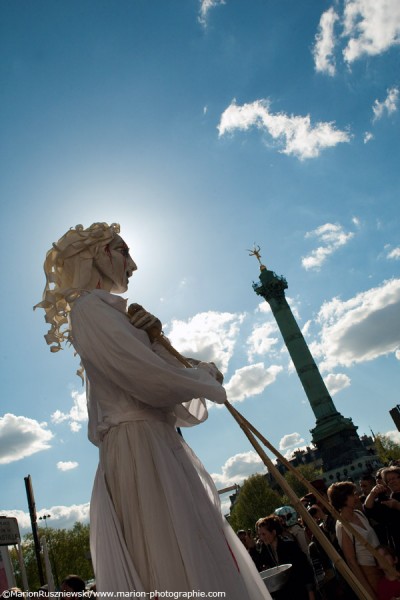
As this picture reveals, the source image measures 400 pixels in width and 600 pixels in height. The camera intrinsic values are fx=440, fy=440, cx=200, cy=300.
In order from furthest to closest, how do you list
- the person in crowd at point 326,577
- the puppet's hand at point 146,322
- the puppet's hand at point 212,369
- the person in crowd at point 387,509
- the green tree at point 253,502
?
the green tree at point 253,502 → the person in crowd at point 326,577 → the person in crowd at point 387,509 → the puppet's hand at point 212,369 → the puppet's hand at point 146,322

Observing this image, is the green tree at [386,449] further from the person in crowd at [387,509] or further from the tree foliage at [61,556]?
the person in crowd at [387,509]

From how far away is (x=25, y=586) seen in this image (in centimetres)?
659

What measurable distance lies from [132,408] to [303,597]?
12.5ft

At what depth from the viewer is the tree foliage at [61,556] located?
47.5 m

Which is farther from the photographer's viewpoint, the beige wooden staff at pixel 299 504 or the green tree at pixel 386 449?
the green tree at pixel 386 449

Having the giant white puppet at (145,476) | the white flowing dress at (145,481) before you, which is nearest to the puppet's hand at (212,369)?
the giant white puppet at (145,476)

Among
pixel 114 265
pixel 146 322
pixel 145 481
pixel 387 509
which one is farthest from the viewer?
pixel 387 509

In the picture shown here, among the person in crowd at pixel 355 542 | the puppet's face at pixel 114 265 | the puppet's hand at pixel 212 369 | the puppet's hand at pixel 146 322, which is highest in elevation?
the puppet's face at pixel 114 265

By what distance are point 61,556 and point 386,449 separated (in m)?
40.0

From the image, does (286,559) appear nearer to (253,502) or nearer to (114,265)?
(114,265)

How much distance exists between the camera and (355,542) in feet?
13.6

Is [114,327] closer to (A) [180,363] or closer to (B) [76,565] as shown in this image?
(A) [180,363]

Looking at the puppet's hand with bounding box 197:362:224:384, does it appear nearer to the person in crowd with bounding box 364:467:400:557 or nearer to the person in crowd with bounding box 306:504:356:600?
the person in crowd with bounding box 306:504:356:600

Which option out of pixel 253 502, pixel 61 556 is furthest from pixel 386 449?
pixel 61 556
